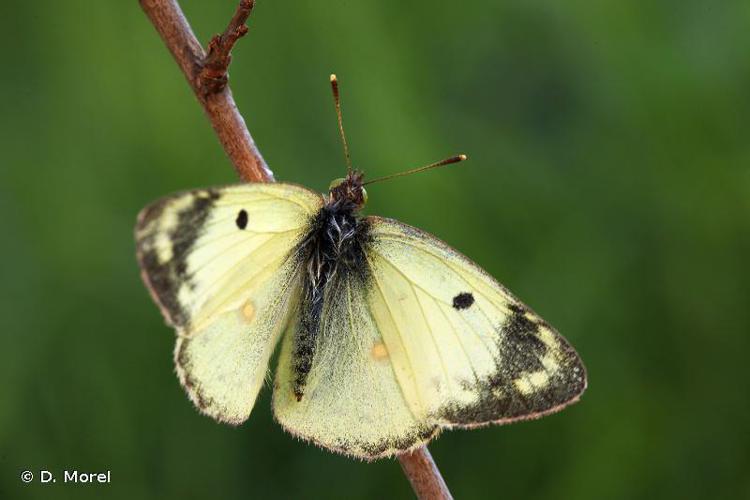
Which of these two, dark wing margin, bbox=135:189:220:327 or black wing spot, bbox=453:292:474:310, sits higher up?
dark wing margin, bbox=135:189:220:327

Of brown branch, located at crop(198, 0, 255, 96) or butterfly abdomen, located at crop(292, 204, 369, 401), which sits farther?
butterfly abdomen, located at crop(292, 204, 369, 401)

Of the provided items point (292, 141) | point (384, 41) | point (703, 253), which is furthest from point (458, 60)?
point (703, 253)

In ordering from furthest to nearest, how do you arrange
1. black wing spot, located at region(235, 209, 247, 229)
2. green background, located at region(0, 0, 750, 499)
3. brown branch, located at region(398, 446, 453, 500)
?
green background, located at region(0, 0, 750, 499), black wing spot, located at region(235, 209, 247, 229), brown branch, located at region(398, 446, 453, 500)

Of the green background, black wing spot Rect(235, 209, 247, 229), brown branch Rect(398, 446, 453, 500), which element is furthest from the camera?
the green background

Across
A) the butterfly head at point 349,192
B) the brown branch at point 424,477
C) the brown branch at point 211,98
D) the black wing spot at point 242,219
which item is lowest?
the brown branch at point 424,477

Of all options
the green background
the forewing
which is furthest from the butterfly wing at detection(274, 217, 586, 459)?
the green background

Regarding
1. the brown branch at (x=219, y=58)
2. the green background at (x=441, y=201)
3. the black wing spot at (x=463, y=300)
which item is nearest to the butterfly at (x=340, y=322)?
the black wing spot at (x=463, y=300)

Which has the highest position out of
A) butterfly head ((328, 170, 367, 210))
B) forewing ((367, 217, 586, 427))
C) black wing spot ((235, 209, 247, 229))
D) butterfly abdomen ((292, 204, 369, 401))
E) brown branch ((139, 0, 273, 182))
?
brown branch ((139, 0, 273, 182))

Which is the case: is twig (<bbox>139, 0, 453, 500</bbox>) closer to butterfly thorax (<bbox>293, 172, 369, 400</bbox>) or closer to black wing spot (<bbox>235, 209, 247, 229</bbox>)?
black wing spot (<bbox>235, 209, 247, 229</bbox>)

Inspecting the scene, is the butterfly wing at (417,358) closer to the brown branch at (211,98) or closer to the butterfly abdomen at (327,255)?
the butterfly abdomen at (327,255)
